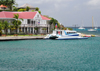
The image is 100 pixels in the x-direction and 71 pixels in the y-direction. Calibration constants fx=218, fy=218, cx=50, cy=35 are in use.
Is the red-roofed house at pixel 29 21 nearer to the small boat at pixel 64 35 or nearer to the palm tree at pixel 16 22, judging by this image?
the palm tree at pixel 16 22

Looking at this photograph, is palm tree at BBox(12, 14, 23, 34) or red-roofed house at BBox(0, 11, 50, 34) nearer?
palm tree at BBox(12, 14, 23, 34)

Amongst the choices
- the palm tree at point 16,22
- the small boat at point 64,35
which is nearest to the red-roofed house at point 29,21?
the palm tree at point 16,22

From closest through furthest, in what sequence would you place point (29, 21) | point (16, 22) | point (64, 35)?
point (64, 35) < point (16, 22) < point (29, 21)

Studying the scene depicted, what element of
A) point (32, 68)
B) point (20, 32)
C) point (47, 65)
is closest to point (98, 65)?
point (47, 65)

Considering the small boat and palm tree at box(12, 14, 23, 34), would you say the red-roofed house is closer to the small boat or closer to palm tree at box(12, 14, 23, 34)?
palm tree at box(12, 14, 23, 34)

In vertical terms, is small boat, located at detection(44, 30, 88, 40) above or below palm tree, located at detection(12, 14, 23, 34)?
below

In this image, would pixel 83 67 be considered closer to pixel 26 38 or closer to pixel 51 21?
pixel 26 38

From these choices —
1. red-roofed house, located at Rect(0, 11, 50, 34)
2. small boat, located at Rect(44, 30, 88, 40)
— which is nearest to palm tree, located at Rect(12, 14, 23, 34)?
red-roofed house, located at Rect(0, 11, 50, 34)

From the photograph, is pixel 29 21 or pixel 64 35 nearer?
pixel 64 35

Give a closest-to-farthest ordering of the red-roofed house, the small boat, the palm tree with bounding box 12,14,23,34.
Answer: the small boat → the palm tree with bounding box 12,14,23,34 → the red-roofed house

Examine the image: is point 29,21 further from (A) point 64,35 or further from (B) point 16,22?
(A) point 64,35

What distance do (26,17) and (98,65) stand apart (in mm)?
68080

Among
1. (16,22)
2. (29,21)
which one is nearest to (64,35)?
(16,22)

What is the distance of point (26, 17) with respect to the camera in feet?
326
